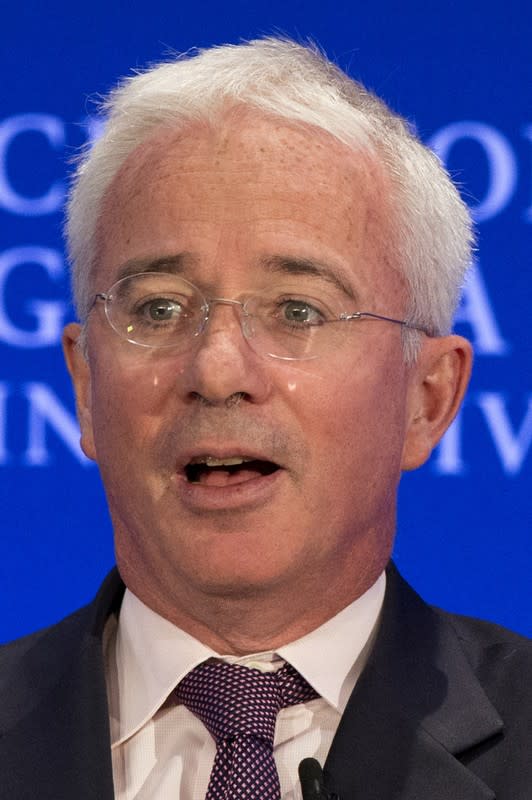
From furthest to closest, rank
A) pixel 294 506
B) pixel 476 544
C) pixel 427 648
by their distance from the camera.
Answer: pixel 476 544, pixel 427 648, pixel 294 506

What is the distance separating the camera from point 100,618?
7.71ft

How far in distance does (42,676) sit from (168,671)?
0.23 meters

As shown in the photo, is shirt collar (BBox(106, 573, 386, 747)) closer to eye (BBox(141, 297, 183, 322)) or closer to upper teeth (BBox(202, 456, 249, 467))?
upper teeth (BBox(202, 456, 249, 467))

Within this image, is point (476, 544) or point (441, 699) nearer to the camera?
point (441, 699)

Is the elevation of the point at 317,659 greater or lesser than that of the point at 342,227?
lesser

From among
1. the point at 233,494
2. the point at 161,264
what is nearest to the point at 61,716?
the point at 233,494

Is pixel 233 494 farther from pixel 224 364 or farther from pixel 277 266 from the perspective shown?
pixel 277 266

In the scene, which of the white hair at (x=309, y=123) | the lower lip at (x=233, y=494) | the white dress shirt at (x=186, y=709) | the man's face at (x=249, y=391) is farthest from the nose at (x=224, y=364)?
the white dress shirt at (x=186, y=709)

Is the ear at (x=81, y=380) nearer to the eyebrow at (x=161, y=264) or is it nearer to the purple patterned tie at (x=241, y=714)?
the eyebrow at (x=161, y=264)

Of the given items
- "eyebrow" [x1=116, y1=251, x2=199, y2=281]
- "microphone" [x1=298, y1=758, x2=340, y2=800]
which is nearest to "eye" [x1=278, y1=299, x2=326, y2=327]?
"eyebrow" [x1=116, y1=251, x2=199, y2=281]

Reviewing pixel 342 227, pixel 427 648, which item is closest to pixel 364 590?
pixel 427 648

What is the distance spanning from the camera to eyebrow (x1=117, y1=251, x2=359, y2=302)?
2150 mm

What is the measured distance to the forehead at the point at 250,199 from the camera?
7.06 ft

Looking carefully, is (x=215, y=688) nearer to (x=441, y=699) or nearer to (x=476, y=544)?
(x=441, y=699)
